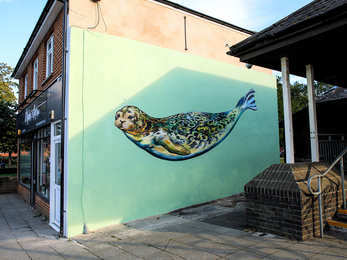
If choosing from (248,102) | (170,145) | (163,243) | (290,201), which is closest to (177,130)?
(170,145)

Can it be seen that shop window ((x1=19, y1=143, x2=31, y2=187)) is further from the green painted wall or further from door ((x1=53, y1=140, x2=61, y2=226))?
the green painted wall

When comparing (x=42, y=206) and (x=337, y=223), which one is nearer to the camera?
(x=337, y=223)

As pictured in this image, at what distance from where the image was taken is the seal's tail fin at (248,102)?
399 inches

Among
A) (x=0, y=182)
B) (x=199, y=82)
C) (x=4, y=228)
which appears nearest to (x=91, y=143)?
(x=4, y=228)

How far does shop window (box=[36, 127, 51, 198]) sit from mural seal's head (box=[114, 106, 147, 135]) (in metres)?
2.68

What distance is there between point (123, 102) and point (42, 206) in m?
4.48

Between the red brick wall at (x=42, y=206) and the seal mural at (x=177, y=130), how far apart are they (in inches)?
136

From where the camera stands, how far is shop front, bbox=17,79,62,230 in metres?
7.40

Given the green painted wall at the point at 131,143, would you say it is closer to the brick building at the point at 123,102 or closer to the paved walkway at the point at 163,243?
the brick building at the point at 123,102

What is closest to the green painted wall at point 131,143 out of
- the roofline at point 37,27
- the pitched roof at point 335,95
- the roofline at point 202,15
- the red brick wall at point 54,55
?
the red brick wall at point 54,55

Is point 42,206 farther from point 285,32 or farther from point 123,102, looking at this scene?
point 285,32

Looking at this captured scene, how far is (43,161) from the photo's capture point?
30.4ft

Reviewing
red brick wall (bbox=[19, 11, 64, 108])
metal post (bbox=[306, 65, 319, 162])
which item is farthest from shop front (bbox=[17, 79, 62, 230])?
metal post (bbox=[306, 65, 319, 162])

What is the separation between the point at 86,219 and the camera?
255 inches
